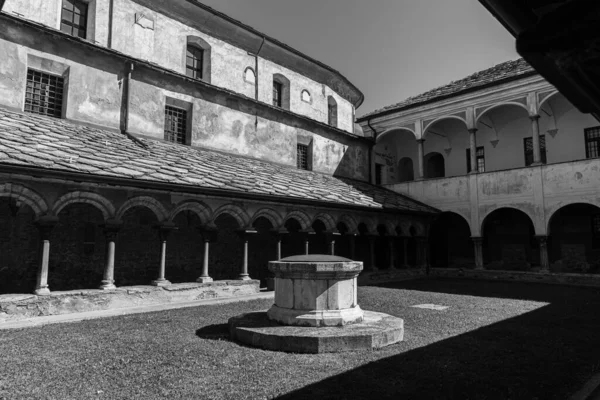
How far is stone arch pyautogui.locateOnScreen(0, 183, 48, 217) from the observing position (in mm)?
8008

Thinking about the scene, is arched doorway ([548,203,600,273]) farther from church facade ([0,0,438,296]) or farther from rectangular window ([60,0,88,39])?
rectangular window ([60,0,88,39])

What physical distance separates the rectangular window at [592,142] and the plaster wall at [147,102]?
11.9 m

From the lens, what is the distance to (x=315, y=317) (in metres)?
6.04

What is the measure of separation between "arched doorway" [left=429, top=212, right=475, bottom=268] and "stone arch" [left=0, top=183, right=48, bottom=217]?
17274mm

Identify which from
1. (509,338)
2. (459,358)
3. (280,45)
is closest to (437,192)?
(280,45)

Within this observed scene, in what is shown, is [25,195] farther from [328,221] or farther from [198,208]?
[328,221]

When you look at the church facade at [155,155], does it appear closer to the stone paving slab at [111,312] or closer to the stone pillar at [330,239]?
the stone pillar at [330,239]

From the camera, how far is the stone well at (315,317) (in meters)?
5.53

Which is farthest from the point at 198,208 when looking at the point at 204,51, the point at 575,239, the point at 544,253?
the point at 575,239

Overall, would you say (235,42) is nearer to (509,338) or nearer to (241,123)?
(241,123)

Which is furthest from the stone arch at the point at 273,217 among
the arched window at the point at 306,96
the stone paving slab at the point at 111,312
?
the arched window at the point at 306,96

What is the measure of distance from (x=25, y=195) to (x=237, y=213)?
538cm

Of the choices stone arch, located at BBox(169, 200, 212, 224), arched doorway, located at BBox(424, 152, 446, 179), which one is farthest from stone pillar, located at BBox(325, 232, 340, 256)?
arched doorway, located at BBox(424, 152, 446, 179)

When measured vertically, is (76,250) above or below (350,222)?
below
